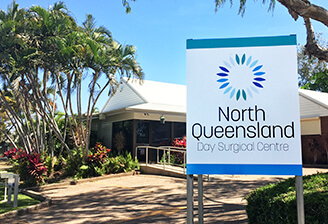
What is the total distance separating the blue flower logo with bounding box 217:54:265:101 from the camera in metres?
3.65

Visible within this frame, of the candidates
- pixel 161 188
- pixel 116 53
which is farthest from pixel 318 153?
pixel 116 53

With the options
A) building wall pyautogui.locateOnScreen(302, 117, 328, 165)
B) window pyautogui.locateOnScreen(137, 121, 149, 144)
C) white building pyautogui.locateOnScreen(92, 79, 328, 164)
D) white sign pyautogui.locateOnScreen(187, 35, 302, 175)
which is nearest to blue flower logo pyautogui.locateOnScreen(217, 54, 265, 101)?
white sign pyautogui.locateOnScreen(187, 35, 302, 175)

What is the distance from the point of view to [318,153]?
58.9 ft

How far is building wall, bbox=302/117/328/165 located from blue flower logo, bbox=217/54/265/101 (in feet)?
51.7

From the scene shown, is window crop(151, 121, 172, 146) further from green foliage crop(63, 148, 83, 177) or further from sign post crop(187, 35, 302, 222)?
sign post crop(187, 35, 302, 222)

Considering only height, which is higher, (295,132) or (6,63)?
(6,63)

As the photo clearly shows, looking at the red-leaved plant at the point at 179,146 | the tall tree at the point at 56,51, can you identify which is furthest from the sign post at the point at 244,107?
the red-leaved plant at the point at 179,146

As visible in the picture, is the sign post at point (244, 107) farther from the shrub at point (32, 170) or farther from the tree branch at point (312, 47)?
the shrub at point (32, 170)

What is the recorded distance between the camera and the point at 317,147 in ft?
58.9

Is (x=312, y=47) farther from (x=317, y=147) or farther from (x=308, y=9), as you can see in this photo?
(x=317, y=147)

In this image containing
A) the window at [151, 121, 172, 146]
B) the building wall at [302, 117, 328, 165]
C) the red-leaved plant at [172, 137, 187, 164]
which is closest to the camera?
the red-leaved plant at [172, 137, 187, 164]

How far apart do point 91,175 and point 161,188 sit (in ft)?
14.3

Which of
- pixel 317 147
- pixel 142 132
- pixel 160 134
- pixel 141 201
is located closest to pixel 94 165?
pixel 142 132

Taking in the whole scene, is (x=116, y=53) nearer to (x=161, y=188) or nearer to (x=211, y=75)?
(x=161, y=188)
